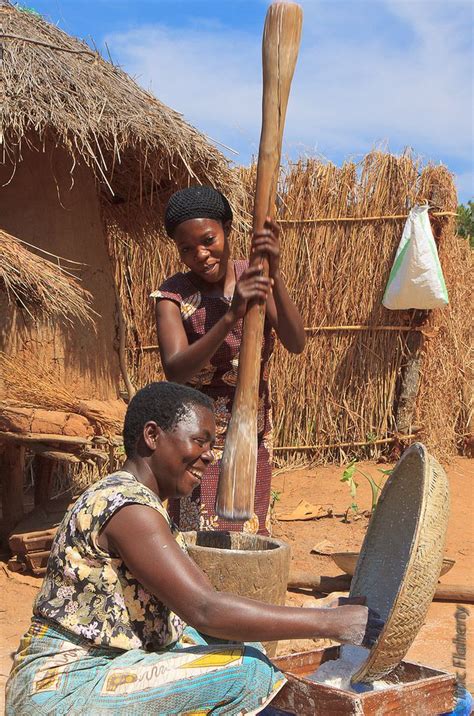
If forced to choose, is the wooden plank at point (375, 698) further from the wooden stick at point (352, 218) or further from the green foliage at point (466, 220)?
the green foliage at point (466, 220)

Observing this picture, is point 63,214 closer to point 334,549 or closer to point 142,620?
point 334,549

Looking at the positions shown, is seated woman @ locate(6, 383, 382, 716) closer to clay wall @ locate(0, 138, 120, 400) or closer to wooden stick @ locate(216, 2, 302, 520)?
wooden stick @ locate(216, 2, 302, 520)

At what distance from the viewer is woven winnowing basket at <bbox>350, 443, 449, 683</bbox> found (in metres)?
1.98

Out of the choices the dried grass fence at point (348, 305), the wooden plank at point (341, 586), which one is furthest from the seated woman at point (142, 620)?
the dried grass fence at point (348, 305)

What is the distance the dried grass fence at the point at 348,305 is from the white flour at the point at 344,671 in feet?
14.5

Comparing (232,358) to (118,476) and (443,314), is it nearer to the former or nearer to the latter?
(118,476)

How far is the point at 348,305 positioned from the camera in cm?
695

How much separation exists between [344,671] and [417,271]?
173 inches

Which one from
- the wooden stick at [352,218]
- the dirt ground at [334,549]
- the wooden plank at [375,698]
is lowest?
the dirt ground at [334,549]

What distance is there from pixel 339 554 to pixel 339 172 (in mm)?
3538

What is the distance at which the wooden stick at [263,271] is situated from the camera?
2.54m

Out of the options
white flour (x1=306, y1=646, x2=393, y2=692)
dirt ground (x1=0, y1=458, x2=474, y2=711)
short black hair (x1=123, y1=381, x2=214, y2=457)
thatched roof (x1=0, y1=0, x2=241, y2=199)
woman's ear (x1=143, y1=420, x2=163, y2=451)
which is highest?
thatched roof (x1=0, y1=0, x2=241, y2=199)

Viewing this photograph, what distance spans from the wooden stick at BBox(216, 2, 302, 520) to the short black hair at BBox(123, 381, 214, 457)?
45 cm

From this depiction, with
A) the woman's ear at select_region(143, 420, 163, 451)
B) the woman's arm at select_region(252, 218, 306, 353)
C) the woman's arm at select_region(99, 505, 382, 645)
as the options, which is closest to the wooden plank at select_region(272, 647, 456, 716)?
the woman's arm at select_region(99, 505, 382, 645)
